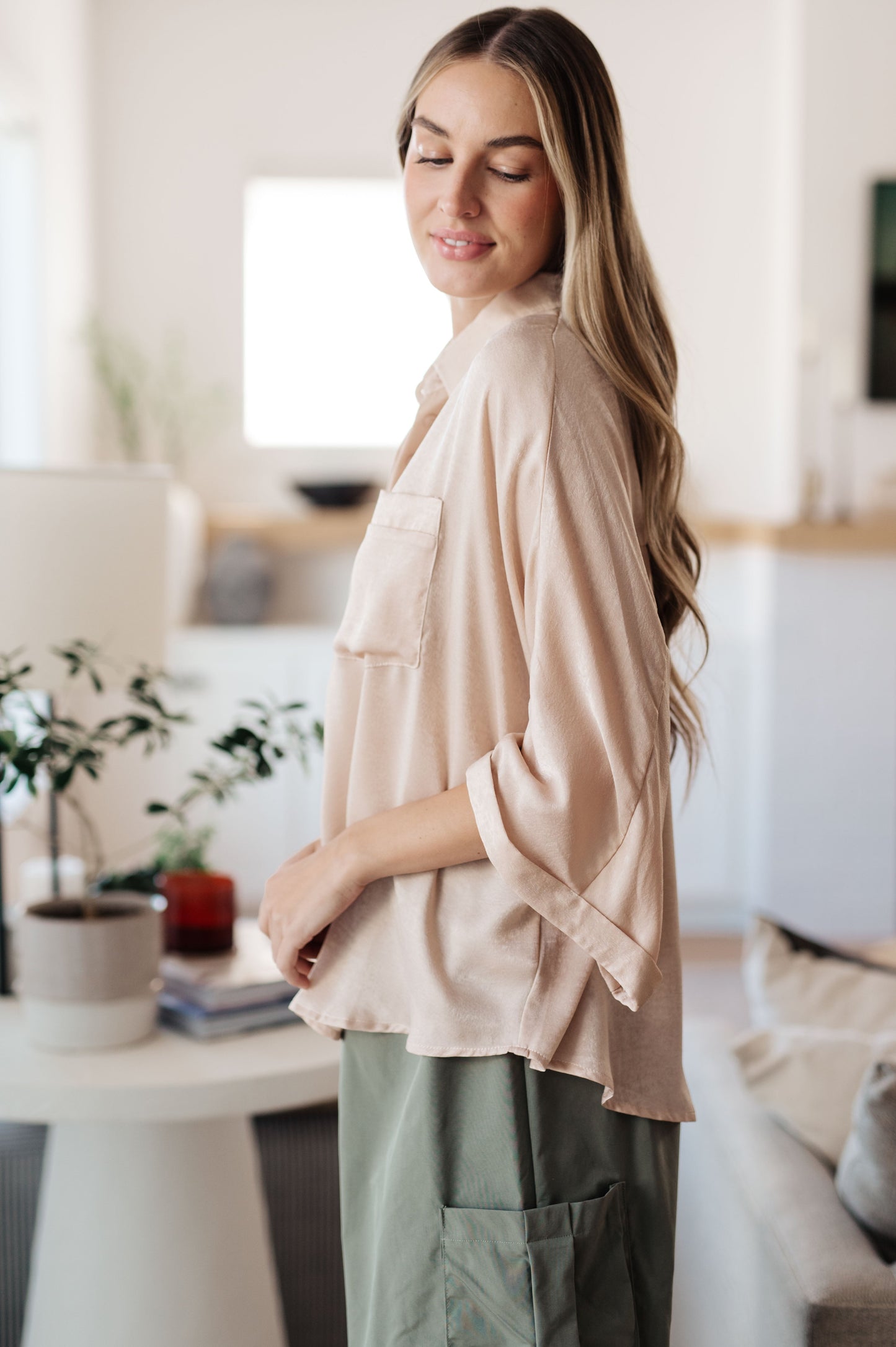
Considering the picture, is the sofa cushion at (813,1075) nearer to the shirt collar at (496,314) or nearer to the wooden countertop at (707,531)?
the shirt collar at (496,314)

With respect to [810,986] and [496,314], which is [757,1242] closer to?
[810,986]

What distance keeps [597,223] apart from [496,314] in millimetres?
105

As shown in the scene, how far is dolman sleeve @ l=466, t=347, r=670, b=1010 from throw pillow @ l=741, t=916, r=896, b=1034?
905mm

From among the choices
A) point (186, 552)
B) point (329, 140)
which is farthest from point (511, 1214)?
point (329, 140)

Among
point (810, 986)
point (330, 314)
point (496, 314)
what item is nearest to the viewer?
point (496, 314)

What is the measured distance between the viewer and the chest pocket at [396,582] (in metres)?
0.93

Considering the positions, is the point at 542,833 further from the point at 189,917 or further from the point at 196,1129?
the point at 189,917

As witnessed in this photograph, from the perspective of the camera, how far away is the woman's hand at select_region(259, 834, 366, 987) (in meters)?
0.94

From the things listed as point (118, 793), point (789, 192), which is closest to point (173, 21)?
point (789, 192)

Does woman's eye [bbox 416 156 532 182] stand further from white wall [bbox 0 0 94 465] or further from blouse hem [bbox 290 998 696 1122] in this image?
white wall [bbox 0 0 94 465]

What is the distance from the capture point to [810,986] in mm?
1736

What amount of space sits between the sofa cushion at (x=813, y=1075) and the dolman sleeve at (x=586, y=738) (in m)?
0.66

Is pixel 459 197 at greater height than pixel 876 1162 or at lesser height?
greater

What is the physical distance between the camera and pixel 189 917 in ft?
5.76
